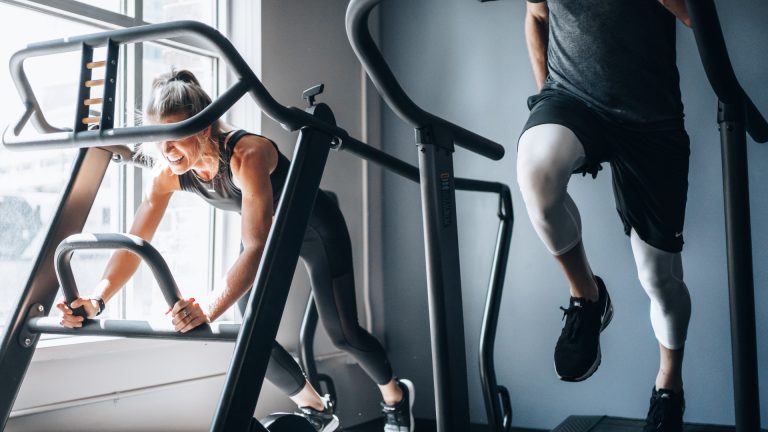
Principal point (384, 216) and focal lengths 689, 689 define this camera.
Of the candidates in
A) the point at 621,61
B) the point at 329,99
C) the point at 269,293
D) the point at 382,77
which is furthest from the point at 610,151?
the point at 329,99

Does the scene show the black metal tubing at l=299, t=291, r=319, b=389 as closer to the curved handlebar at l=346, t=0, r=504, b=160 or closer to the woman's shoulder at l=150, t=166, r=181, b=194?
the woman's shoulder at l=150, t=166, r=181, b=194

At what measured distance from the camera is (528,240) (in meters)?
3.40

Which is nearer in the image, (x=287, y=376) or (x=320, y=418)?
(x=287, y=376)

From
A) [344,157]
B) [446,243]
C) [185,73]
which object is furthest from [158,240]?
[446,243]

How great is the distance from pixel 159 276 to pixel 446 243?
24.6 inches

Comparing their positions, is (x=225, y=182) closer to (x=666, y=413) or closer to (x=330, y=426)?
(x=330, y=426)

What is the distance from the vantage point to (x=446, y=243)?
1535mm

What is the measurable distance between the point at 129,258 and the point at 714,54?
162 cm

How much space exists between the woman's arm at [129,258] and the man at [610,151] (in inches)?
42.9

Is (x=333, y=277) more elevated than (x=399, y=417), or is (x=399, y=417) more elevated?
(x=333, y=277)

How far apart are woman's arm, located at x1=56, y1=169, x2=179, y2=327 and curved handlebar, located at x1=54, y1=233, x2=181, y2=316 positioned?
0.39 ft

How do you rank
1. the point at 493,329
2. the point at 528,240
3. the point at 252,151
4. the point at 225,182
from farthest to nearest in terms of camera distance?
the point at 528,240 → the point at 493,329 → the point at 225,182 → the point at 252,151

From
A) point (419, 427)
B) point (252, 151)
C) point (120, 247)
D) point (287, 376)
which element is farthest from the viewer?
point (419, 427)

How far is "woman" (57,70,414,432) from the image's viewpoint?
173cm
